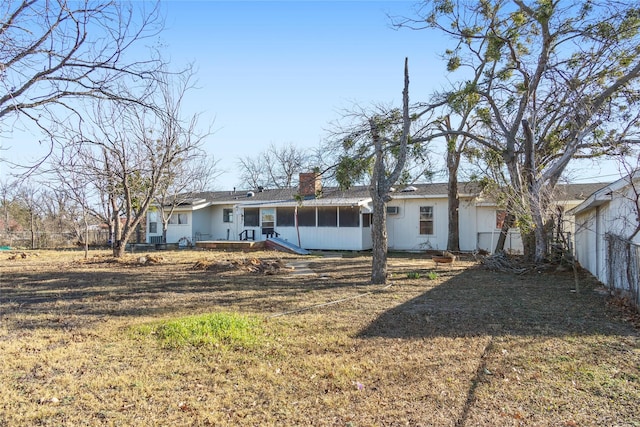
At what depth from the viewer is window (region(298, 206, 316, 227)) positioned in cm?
2139

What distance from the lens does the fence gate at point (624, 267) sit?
692 centimetres

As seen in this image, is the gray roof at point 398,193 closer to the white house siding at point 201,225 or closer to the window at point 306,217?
the window at point 306,217

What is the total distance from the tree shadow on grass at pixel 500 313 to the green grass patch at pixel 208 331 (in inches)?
59.2

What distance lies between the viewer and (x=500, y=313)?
22.6ft

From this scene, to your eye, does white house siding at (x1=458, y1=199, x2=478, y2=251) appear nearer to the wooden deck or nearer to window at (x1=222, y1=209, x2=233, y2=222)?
the wooden deck

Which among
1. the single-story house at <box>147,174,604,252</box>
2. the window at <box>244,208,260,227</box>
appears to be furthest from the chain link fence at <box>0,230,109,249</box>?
the single-story house at <box>147,174,604,252</box>

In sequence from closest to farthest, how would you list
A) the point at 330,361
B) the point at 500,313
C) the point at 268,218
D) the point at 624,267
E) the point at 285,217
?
1. the point at 330,361
2. the point at 500,313
3. the point at 624,267
4. the point at 285,217
5. the point at 268,218

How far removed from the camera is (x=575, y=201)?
19.0 m

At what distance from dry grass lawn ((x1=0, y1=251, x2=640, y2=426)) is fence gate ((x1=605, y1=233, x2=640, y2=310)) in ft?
1.28

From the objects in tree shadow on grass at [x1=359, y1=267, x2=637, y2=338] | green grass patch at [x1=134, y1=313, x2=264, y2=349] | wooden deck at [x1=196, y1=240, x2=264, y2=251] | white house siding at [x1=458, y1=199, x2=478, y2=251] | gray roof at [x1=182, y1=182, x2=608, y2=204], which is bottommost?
tree shadow on grass at [x1=359, y1=267, x2=637, y2=338]

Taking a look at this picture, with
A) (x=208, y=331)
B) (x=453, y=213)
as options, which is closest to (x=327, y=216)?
(x=453, y=213)

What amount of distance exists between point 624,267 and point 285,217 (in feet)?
53.8

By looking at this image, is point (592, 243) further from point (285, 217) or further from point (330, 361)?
point (285, 217)

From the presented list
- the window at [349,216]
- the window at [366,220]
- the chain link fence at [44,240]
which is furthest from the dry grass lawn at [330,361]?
the chain link fence at [44,240]
